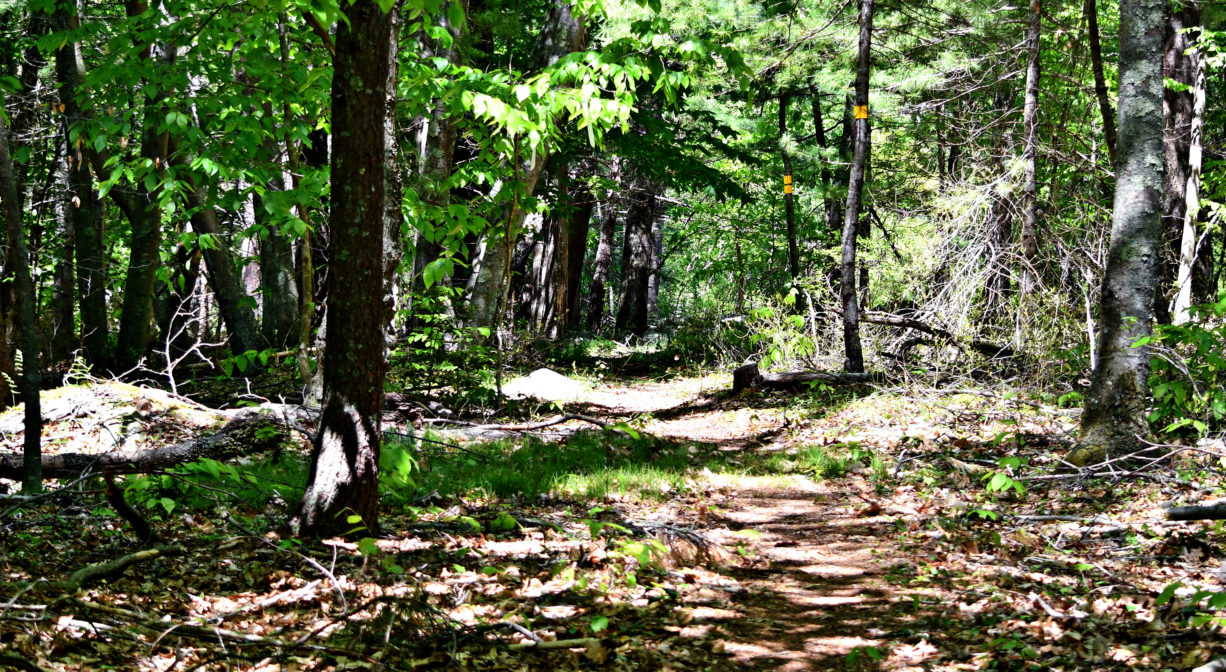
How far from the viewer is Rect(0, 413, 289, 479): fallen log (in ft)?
17.1

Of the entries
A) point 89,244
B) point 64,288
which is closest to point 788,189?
point 89,244

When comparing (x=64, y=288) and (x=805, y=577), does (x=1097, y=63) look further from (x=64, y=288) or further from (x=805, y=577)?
(x=64, y=288)

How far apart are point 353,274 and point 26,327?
2.06m

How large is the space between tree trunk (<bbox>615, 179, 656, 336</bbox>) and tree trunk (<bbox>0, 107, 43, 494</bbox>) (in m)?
18.0

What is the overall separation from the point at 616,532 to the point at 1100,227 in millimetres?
8617

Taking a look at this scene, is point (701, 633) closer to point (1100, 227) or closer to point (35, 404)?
point (35, 404)

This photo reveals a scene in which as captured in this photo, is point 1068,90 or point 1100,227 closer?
point 1100,227

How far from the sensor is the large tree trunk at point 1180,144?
11336 millimetres

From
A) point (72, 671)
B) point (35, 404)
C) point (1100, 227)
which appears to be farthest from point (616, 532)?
point (1100, 227)

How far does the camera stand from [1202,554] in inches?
169

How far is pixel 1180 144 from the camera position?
11.7 meters

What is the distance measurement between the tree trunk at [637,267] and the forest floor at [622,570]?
1554 centimetres

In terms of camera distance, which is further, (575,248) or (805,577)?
(575,248)

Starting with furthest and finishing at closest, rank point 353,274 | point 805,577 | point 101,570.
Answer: point 805,577 → point 353,274 → point 101,570
